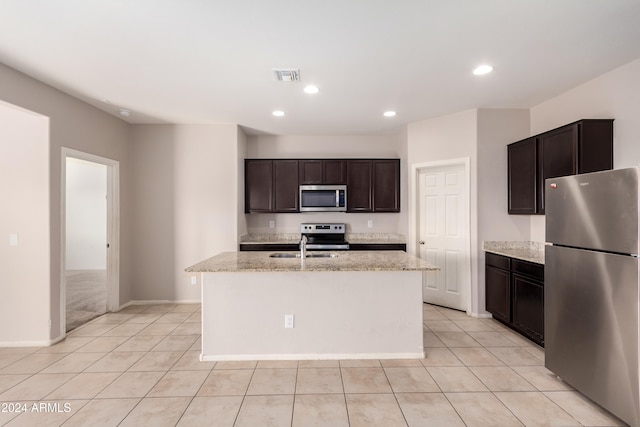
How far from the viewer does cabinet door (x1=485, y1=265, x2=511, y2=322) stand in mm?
3629

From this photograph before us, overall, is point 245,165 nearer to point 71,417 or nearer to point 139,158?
point 139,158

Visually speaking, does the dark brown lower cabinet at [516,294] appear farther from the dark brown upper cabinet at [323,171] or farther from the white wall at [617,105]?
the dark brown upper cabinet at [323,171]

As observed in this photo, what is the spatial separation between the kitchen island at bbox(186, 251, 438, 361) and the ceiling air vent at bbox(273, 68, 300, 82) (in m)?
1.75

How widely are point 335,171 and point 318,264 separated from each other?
267 cm

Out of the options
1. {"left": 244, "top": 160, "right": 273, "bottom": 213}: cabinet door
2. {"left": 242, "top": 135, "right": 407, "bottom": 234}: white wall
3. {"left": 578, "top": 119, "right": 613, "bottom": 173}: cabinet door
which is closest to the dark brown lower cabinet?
{"left": 578, "top": 119, "right": 613, "bottom": 173}: cabinet door

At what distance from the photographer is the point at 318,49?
253cm

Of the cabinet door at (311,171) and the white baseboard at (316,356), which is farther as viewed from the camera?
the cabinet door at (311,171)

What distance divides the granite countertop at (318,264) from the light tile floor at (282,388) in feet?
2.93

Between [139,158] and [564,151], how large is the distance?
5355 mm

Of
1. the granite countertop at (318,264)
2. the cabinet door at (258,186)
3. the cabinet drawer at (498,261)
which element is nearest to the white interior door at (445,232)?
the cabinet drawer at (498,261)

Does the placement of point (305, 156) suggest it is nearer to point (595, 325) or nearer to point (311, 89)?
point (311, 89)

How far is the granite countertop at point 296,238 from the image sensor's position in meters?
5.04

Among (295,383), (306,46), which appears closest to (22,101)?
(306,46)

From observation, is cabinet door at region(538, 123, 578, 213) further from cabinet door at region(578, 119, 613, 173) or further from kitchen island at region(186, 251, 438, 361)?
kitchen island at region(186, 251, 438, 361)
